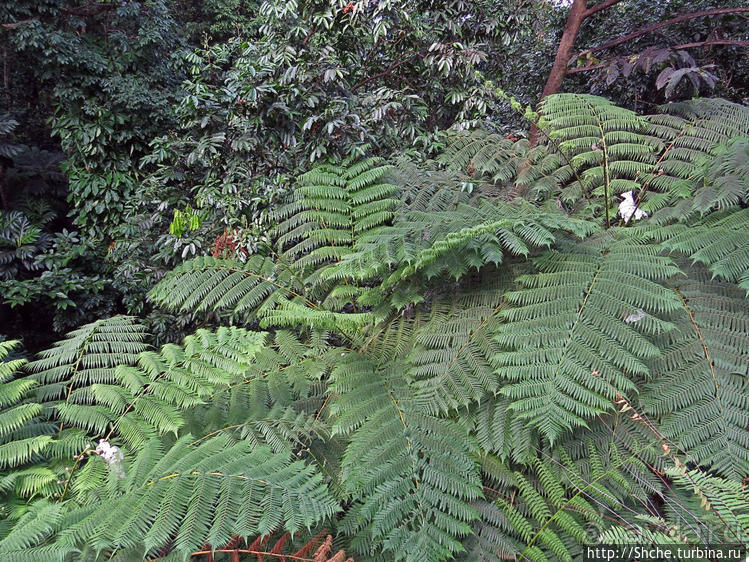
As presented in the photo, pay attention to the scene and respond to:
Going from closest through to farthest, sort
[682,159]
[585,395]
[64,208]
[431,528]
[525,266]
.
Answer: [431,528], [585,395], [525,266], [682,159], [64,208]

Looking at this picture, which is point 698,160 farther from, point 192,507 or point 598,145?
point 192,507

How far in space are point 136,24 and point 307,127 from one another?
3.66 m

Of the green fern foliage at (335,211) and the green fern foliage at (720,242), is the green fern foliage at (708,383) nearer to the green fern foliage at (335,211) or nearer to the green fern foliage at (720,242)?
the green fern foliage at (720,242)

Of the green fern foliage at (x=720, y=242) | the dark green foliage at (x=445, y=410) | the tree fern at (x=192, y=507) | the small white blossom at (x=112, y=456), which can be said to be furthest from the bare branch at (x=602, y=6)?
the small white blossom at (x=112, y=456)

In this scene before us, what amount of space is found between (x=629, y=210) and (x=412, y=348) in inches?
49.5

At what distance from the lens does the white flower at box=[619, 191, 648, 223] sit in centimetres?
204

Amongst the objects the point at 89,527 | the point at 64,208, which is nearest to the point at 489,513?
the point at 89,527

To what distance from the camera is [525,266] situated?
6.03 feet

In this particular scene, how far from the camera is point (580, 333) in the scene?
4.81 feet

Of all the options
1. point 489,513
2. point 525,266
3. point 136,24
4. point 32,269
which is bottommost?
point 32,269

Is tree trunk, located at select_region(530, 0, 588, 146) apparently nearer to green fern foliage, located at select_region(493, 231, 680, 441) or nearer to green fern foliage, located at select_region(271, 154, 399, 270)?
green fern foliage, located at select_region(271, 154, 399, 270)

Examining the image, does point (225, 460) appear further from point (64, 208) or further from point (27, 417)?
point (64, 208)

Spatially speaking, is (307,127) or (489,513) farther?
(307,127)

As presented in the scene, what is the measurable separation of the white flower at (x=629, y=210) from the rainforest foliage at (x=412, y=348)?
13mm
